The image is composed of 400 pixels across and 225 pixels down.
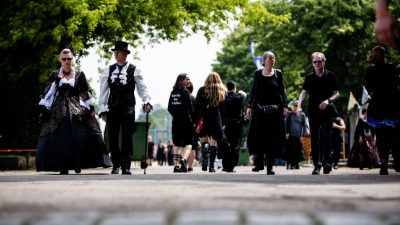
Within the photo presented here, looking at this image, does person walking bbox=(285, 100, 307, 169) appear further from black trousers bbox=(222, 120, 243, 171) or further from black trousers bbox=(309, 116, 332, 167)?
black trousers bbox=(309, 116, 332, 167)

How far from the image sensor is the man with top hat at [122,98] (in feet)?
41.9

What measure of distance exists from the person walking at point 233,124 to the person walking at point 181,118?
2.38ft

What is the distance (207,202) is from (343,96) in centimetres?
3788

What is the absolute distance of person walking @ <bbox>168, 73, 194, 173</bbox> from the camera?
16469mm

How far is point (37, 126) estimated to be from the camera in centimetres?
2272

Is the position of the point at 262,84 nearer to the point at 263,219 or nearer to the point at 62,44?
the point at 263,219

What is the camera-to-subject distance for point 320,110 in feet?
43.2

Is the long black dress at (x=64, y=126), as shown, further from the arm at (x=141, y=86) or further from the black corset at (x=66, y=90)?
the arm at (x=141, y=86)

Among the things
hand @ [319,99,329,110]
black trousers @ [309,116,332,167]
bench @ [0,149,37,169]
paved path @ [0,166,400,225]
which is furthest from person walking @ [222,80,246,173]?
paved path @ [0,166,400,225]

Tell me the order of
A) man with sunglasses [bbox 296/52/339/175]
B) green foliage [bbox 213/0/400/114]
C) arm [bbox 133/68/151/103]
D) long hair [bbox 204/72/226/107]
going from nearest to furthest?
arm [bbox 133/68/151/103] < man with sunglasses [bbox 296/52/339/175] < long hair [bbox 204/72/226/107] < green foliage [bbox 213/0/400/114]

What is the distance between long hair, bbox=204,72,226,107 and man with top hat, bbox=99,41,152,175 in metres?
3.07

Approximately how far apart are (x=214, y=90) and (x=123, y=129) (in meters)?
3.41

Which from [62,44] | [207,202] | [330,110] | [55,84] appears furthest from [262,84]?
[62,44]

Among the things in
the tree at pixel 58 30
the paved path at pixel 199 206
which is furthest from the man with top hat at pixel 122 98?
the tree at pixel 58 30
